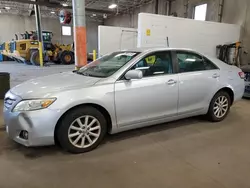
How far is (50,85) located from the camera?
250cm

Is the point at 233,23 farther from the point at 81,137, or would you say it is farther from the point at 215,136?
the point at 81,137

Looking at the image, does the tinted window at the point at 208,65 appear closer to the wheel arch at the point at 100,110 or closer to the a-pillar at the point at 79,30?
the wheel arch at the point at 100,110

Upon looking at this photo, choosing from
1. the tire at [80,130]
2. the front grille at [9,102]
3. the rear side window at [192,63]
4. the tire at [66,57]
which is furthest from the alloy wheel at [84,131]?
the tire at [66,57]

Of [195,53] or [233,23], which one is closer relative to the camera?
[195,53]

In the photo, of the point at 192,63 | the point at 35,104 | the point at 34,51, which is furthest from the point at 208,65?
the point at 34,51

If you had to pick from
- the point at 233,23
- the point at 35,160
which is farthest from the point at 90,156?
the point at 233,23

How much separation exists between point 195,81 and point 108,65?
1.34 metres

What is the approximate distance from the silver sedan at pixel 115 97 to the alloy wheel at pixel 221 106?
0.01m

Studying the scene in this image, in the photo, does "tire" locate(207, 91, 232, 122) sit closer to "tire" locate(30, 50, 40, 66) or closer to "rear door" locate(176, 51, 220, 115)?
"rear door" locate(176, 51, 220, 115)

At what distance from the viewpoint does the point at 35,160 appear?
2.36 m

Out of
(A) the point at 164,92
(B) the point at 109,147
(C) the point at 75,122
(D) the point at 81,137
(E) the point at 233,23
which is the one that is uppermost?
(E) the point at 233,23

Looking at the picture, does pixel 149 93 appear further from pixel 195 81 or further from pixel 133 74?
pixel 195 81

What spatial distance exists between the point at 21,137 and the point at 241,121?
11.6 ft

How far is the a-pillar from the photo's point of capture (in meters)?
5.45
